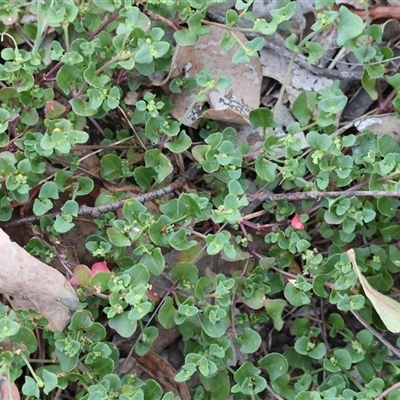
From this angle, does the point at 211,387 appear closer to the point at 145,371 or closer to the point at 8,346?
the point at 145,371

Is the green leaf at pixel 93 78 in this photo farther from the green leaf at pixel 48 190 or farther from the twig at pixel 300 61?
the twig at pixel 300 61

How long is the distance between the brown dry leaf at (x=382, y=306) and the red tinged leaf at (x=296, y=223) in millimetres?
204

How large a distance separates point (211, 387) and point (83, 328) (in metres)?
0.54

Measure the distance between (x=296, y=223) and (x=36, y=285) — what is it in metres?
0.96

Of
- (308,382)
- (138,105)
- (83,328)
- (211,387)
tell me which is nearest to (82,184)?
(138,105)

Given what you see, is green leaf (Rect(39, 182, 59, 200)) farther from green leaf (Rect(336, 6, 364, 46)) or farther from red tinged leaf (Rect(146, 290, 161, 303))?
green leaf (Rect(336, 6, 364, 46))

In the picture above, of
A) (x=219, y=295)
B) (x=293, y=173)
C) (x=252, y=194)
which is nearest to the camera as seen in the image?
(x=219, y=295)

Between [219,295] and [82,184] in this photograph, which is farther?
[82,184]

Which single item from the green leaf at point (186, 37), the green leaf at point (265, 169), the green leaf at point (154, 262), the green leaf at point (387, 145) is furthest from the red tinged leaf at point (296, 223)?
the green leaf at point (186, 37)

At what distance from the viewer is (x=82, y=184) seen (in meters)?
2.31

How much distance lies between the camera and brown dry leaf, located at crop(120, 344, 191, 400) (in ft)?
7.86

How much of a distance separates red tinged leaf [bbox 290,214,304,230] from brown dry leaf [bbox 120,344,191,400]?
73cm

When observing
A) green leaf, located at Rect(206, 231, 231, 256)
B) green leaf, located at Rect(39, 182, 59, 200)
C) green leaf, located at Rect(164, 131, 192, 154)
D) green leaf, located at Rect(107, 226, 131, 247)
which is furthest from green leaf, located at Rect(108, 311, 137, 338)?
green leaf, located at Rect(164, 131, 192, 154)

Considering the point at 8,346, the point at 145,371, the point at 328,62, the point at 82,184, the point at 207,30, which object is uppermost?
the point at 207,30
